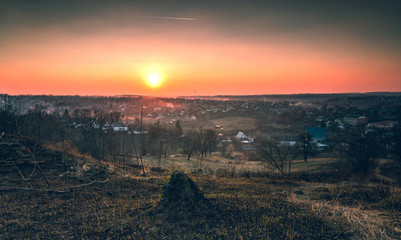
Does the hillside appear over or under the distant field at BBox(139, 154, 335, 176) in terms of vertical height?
over

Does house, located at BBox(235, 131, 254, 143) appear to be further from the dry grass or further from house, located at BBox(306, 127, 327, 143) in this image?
the dry grass

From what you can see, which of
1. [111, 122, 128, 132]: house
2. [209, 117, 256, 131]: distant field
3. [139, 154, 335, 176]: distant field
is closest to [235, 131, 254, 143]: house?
[209, 117, 256, 131]: distant field

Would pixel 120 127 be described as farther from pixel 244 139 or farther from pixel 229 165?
pixel 244 139

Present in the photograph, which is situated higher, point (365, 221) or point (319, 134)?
point (365, 221)

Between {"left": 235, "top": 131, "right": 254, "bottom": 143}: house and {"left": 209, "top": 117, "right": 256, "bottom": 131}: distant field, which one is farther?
{"left": 209, "top": 117, "right": 256, "bottom": 131}: distant field

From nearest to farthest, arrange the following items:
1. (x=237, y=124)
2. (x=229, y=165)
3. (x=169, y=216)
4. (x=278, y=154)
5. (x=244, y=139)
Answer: (x=169, y=216)
(x=278, y=154)
(x=229, y=165)
(x=244, y=139)
(x=237, y=124)

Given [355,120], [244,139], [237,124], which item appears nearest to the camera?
[244,139]

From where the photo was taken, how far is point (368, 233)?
16.9 ft

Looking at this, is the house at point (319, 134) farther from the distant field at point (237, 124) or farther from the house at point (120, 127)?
the house at point (120, 127)

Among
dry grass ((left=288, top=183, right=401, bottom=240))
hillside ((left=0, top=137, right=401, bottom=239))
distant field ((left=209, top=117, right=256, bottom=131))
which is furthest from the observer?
distant field ((left=209, top=117, right=256, bottom=131))

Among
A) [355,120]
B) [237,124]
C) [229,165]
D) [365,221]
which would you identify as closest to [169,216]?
[365,221]

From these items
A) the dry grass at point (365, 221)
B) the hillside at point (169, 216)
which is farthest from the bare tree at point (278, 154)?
the dry grass at point (365, 221)

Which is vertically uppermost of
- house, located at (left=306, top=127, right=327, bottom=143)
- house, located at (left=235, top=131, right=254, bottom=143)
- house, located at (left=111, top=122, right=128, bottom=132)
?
house, located at (left=111, top=122, right=128, bottom=132)

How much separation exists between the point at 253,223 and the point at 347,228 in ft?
7.84
